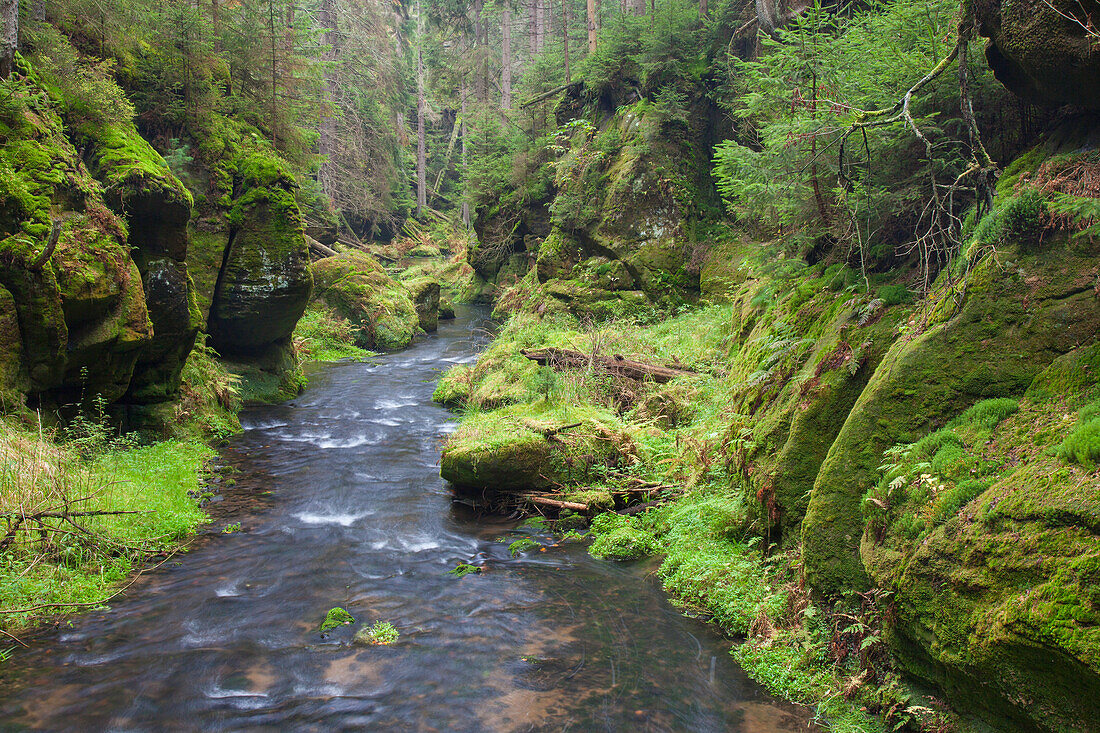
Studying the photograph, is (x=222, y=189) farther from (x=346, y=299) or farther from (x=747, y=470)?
(x=747, y=470)

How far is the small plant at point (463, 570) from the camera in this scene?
692 centimetres

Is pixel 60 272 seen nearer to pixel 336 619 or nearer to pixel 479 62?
pixel 336 619

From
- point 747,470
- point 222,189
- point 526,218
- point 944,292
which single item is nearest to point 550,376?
point 747,470

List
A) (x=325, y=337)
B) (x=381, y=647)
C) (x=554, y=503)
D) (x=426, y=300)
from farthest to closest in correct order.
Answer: (x=426, y=300)
(x=325, y=337)
(x=554, y=503)
(x=381, y=647)

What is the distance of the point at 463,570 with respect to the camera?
276 inches

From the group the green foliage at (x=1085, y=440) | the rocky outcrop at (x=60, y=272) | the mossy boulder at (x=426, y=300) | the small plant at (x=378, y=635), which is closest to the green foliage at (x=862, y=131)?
the green foliage at (x=1085, y=440)

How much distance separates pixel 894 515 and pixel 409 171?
153 feet

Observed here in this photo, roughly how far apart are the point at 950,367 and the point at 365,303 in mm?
20334

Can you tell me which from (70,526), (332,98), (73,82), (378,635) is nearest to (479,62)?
(332,98)

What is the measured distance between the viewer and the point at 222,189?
43.1ft

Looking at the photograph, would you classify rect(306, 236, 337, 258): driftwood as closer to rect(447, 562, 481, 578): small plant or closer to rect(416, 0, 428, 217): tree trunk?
rect(416, 0, 428, 217): tree trunk

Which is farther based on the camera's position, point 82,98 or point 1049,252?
point 82,98

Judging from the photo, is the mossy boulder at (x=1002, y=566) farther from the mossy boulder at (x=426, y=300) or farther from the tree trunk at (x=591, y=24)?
the tree trunk at (x=591, y=24)

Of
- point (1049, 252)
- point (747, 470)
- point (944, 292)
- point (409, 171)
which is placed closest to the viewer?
point (1049, 252)
